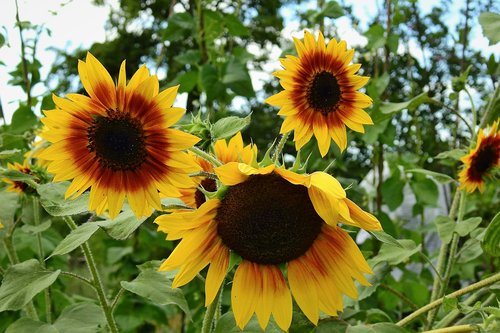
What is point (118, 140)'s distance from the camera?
0.59 meters

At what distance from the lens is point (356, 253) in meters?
0.60

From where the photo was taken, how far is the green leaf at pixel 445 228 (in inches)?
39.6

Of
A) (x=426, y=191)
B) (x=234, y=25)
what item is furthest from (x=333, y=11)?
(x=426, y=191)

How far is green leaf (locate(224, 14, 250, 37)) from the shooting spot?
1.64 metres

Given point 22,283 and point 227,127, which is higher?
point 227,127

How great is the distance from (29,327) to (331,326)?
356 mm

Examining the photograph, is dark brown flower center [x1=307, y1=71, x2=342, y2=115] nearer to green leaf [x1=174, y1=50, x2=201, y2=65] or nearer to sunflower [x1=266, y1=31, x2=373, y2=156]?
sunflower [x1=266, y1=31, x2=373, y2=156]

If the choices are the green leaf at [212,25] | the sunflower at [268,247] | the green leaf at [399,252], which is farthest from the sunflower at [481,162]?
the green leaf at [212,25]

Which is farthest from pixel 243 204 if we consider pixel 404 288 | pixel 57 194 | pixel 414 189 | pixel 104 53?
pixel 104 53

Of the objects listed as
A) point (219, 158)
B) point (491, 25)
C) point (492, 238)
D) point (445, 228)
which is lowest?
point (445, 228)

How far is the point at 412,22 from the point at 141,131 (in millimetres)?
2316

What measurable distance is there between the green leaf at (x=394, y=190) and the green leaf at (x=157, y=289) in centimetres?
101

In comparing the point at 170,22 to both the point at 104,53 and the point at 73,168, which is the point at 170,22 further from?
the point at 104,53

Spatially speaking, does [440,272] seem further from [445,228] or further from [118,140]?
[118,140]
